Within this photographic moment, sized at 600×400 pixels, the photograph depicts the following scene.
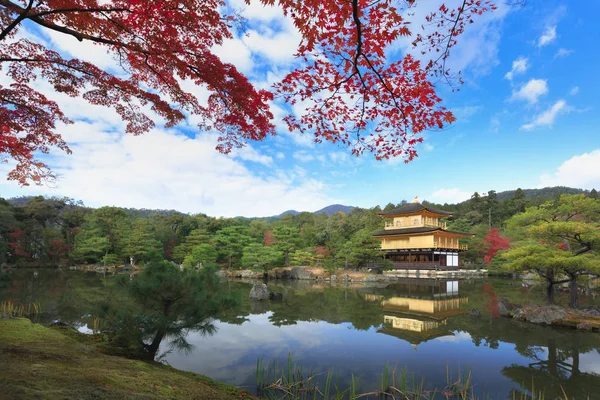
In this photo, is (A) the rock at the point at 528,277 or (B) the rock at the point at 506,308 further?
(A) the rock at the point at 528,277

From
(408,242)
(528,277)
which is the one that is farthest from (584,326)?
(408,242)

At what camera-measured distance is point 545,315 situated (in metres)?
8.85

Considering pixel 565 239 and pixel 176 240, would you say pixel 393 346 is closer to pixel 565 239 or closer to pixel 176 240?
pixel 565 239

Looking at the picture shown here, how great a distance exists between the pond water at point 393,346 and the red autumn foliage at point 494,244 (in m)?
17.6

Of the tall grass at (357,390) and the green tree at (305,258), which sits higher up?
the green tree at (305,258)

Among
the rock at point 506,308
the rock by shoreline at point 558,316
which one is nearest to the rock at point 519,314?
the rock by shoreline at point 558,316

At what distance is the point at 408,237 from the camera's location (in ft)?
90.3

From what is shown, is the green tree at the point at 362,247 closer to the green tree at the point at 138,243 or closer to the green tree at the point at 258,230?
the green tree at the point at 258,230

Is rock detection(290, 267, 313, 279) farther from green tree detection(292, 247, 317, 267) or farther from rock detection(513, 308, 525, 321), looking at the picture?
rock detection(513, 308, 525, 321)

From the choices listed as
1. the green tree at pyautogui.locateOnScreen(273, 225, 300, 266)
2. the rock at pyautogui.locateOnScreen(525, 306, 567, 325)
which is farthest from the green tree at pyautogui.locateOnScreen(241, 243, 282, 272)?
the rock at pyautogui.locateOnScreen(525, 306, 567, 325)

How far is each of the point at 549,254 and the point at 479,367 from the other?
5.82m

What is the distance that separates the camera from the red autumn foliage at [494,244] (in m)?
26.2

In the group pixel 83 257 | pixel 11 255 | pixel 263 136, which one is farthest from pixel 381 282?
pixel 11 255

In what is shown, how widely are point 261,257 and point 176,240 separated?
1562 cm
